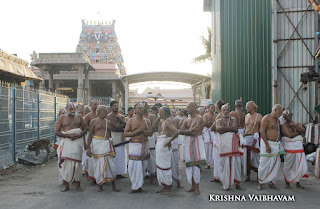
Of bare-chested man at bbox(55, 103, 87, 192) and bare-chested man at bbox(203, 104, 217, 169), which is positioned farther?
bare-chested man at bbox(203, 104, 217, 169)

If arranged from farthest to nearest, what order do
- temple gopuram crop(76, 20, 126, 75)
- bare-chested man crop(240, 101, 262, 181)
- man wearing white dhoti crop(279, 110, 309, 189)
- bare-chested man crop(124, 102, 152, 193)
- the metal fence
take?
temple gopuram crop(76, 20, 126, 75)
the metal fence
bare-chested man crop(240, 101, 262, 181)
man wearing white dhoti crop(279, 110, 309, 189)
bare-chested man crop(124, 102, 152, 193)

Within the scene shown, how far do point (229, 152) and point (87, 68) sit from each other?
20190 mm

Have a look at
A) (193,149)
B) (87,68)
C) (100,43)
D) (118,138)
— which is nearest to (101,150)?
(118,138)

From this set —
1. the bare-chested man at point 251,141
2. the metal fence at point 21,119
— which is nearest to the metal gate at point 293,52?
the bare-chested man at point 251,141

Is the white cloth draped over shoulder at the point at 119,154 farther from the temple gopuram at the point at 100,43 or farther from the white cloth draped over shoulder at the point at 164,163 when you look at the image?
the temple gopuram at the point at 100,43

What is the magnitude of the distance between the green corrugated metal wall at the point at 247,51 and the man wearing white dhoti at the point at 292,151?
6.69 meters

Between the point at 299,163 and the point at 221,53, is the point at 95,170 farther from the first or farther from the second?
the point at 221,53

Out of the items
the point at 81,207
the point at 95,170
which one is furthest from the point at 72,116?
the point at 81,207

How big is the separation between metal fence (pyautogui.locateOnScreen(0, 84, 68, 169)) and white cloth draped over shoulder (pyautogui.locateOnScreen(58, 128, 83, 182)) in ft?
9.88

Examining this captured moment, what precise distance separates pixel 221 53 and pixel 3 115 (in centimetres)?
889

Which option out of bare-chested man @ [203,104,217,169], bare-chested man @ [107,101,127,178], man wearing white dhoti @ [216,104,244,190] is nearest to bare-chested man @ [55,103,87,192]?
bare-chested man @ [107,101,127,178]

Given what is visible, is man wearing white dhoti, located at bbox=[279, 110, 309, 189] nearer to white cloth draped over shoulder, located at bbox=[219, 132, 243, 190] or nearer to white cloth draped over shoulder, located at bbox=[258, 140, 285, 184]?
white cloth draped over shoulder, located at bbox=[258, 140, 285, 184]

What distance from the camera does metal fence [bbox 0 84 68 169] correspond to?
27.7ft

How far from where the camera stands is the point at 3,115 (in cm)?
840
